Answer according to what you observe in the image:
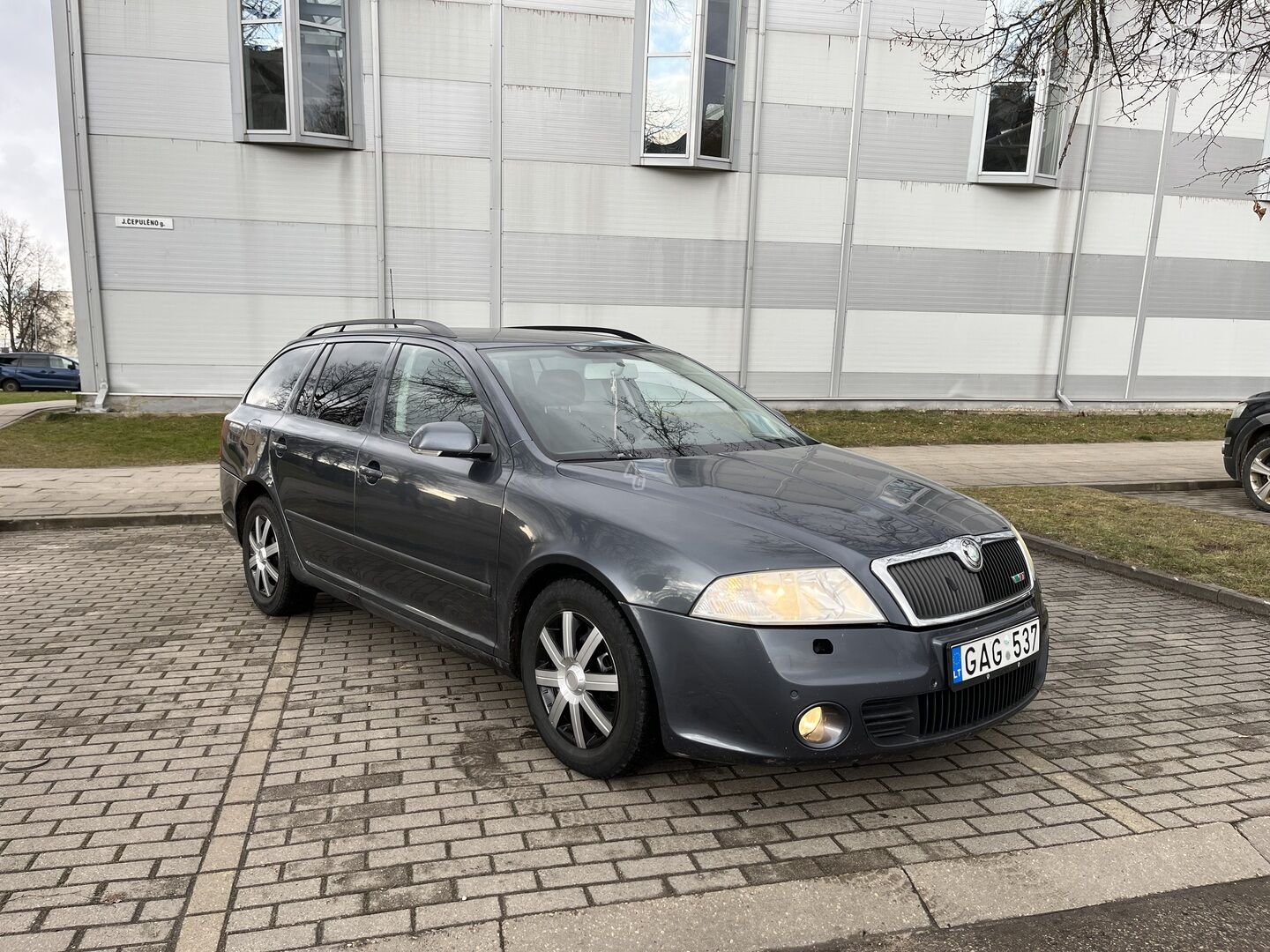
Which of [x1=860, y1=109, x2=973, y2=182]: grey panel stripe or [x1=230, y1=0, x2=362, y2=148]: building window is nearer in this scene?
[x1=230, y1=0, x2=362, y2=148]: building window

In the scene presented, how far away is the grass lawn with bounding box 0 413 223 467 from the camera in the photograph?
36.8 feet

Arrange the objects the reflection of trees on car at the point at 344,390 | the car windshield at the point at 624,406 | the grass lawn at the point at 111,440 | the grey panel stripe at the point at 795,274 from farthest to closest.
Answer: the grey panel stripe at the point at 795,274
the grass lawn at the point at 111,440
the reflection of trees on car at the point at 344,390
the car windshield at the point at 624,406

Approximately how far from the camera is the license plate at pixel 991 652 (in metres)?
2.94

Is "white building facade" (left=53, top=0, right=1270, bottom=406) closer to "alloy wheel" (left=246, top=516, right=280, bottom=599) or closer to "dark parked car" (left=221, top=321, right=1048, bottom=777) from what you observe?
"alloy wheel" (left=246, top=516, right=280, bottom=599)

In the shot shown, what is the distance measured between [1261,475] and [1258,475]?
0.10 feet

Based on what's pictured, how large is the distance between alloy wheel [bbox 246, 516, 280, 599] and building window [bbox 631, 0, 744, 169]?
11633 mm

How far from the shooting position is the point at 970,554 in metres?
3.13

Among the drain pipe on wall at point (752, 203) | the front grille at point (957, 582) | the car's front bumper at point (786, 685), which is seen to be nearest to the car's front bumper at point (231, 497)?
the car's front bumper at point (786, 685)

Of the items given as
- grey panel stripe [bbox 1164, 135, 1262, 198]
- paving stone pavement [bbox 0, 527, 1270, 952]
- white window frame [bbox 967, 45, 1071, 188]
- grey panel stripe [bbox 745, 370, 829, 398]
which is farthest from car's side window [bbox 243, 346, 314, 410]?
grey panel stripe [bbox 1164, 135, 1262, 198]

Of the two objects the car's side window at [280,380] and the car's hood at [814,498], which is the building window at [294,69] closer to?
the car's side window at [280,380]

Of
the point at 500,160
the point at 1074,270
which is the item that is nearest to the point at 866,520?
the point at 500,160

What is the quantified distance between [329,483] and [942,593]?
9.82ft

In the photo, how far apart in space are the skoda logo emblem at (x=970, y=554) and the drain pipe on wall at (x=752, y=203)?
13064mm

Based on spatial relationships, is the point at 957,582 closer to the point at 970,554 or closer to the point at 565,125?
the point at 970,554
